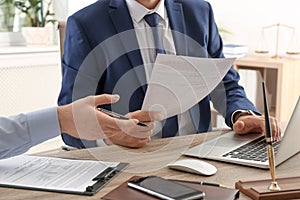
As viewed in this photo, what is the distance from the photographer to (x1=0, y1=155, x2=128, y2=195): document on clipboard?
103 cm

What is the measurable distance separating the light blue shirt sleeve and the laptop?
364mm

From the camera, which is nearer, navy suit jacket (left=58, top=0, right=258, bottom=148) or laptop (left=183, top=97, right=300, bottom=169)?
laptop (left=183, top=97, right=300, bottom=169)

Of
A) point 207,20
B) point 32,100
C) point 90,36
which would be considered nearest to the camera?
point 90,36

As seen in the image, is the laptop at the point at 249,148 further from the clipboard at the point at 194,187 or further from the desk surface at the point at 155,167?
the clipboard at the point at 194,187

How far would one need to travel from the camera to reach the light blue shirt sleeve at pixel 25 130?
1.12 meters

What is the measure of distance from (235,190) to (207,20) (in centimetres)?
91

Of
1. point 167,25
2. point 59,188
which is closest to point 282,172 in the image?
point 59,188

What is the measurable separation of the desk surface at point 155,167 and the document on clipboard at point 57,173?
0.02 meters

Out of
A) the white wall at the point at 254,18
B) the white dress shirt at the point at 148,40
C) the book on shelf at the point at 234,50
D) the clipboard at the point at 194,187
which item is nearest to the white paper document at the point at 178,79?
the clipboard at the point at 194,187

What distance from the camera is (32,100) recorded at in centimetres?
321

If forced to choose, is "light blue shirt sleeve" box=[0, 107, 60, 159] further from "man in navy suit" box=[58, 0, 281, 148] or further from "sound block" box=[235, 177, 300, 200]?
"sound block" box=[235, 177, 300, 200]

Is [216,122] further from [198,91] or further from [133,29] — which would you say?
[198,91]

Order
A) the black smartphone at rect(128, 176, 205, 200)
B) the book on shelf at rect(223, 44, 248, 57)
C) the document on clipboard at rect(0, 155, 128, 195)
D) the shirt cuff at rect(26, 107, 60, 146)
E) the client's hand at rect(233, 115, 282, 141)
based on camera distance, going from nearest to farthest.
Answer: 1. the black smartphone at rect(128, 176, 205, 200)
2. the document on clipboard at rect(0, 155, 128, 195)
3. the shirt cuff at rect(26, 107, 60, 146)
4. the client's hand at rect(233, 115, 282, 141)
5. the book on shelf at rect(223, 44, 248, 57)

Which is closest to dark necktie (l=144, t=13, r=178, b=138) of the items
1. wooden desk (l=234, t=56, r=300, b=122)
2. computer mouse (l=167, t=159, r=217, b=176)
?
computer mouse (l=167, t=159, r=217, b=176)
